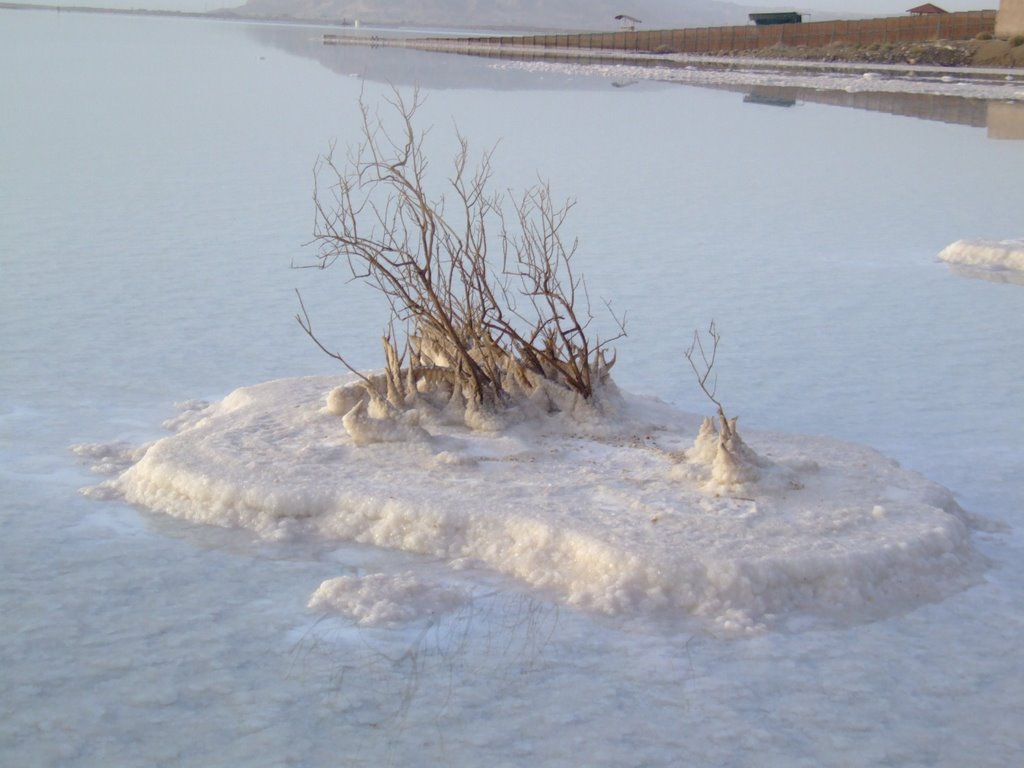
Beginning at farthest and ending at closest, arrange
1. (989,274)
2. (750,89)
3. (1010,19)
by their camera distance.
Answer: (1010,19) → (750,89) → (989,274)

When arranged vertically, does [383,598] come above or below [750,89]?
above

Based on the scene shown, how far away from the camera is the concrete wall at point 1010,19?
120 ft

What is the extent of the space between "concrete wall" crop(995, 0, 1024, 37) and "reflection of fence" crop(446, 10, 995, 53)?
167 centimetres

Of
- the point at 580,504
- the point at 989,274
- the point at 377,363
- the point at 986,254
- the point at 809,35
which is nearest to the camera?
the point at 580,504

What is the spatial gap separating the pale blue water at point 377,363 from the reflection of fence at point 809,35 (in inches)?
1171

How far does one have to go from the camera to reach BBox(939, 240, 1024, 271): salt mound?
8375 mm

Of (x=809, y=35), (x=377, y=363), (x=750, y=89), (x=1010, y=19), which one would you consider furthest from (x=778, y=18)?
(x=377, y=363)

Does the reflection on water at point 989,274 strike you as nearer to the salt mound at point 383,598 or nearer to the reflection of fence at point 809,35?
the salt mound at point 383,598

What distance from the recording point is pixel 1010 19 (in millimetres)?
37062

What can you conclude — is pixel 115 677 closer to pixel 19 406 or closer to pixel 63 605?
pixel 63 605

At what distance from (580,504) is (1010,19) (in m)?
37.6

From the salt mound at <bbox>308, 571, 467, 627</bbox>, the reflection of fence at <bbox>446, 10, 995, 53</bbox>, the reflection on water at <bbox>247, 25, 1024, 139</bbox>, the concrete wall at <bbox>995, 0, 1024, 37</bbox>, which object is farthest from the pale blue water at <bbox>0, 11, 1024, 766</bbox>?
the reflection of fence at <bbox>446, 10, 995, 53</bbox>

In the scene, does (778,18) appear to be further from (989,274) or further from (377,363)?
(377,363)

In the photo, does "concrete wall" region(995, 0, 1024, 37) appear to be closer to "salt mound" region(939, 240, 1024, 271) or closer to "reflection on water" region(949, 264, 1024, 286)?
"salt mound" region(939, 240, 1024, 271)
